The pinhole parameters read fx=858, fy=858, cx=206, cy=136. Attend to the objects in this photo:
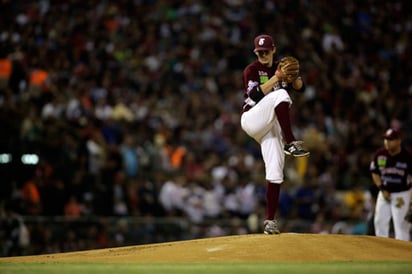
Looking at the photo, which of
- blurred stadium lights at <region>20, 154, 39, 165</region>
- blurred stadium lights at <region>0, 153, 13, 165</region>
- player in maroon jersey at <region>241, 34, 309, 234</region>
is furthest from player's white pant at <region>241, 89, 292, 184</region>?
blurred stadium lights at <region>20, 154, 39, 165</region>

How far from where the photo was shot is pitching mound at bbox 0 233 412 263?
29.6 feet

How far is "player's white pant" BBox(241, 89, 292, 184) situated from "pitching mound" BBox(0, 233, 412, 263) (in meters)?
0.85

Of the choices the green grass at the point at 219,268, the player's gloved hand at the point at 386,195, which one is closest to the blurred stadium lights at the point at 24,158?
the player's gloved hand at the point at 386,195

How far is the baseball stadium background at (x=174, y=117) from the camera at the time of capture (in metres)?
15.7

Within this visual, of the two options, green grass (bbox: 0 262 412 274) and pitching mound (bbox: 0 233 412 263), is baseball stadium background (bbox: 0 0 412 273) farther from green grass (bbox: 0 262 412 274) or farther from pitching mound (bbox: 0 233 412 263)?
green grass (bbox: 0 262 412 274)

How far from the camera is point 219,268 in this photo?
8.13 metres

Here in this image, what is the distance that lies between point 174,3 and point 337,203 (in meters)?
8.31

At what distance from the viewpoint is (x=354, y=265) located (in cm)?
835

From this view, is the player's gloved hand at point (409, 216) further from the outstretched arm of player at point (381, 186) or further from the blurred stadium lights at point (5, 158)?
the blurred stadium lights at point (5, 158)

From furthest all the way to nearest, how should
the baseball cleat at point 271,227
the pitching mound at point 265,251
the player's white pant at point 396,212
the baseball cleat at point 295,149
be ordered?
the player's white pant at point 396,212
the baseball cleat at point 271,227
the baseball cleat at point 295,149
the pitching mound at point 265,251

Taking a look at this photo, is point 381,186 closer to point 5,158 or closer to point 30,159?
point 30,159

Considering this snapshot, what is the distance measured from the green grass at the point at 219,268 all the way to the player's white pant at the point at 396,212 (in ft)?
16.1

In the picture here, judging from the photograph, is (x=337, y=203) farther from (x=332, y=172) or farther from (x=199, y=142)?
(x=199, y=142)

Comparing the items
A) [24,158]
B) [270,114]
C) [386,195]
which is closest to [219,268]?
[270,114]
